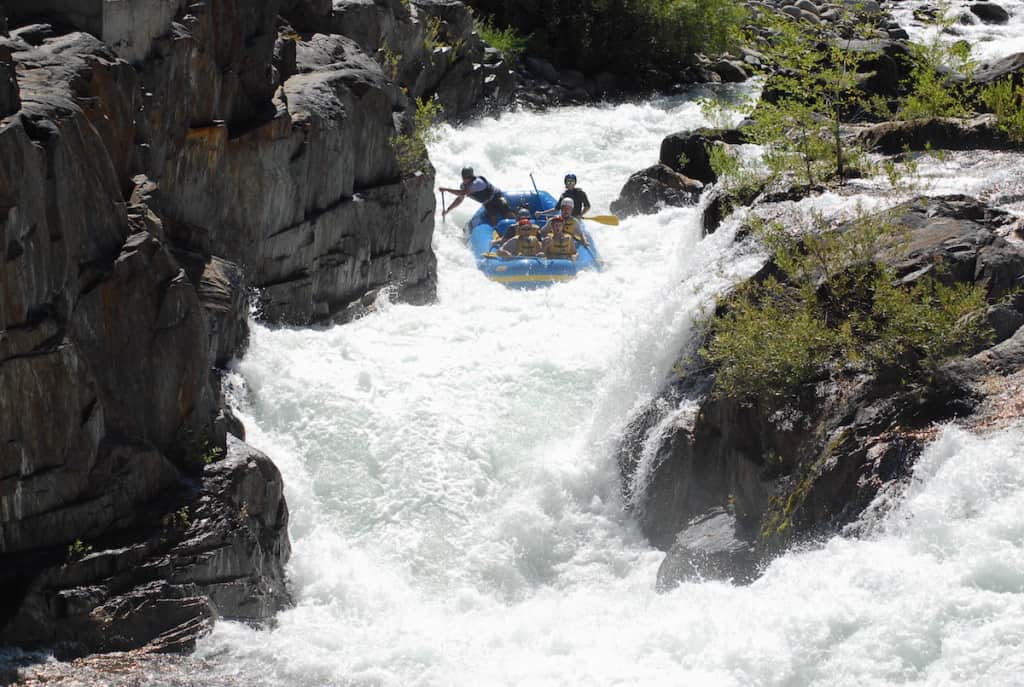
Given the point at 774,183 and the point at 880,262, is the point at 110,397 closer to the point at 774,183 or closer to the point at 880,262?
the point at 880,262

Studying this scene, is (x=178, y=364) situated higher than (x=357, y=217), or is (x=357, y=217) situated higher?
(x=178, y=364)

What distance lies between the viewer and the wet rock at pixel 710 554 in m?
8.69

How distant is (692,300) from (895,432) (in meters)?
3.39

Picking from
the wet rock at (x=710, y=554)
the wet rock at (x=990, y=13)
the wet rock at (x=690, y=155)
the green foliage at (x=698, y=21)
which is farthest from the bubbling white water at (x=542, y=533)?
the wet rock at (x=990, y=13)

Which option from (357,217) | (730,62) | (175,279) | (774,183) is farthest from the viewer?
(730,62)

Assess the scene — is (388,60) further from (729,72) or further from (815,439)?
(729,72)

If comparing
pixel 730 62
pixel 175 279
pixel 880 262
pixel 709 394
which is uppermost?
pixel 880 262

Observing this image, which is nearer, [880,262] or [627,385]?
[880,262]

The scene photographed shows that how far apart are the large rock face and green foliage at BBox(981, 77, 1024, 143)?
8.39 ft

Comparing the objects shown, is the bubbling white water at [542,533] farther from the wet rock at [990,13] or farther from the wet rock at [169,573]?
the wet rock at [990,13]

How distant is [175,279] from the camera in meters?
8.90

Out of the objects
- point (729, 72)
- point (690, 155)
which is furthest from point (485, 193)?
point (729, 72)

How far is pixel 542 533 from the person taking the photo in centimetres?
1041

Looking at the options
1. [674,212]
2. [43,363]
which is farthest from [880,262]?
[674,212]
